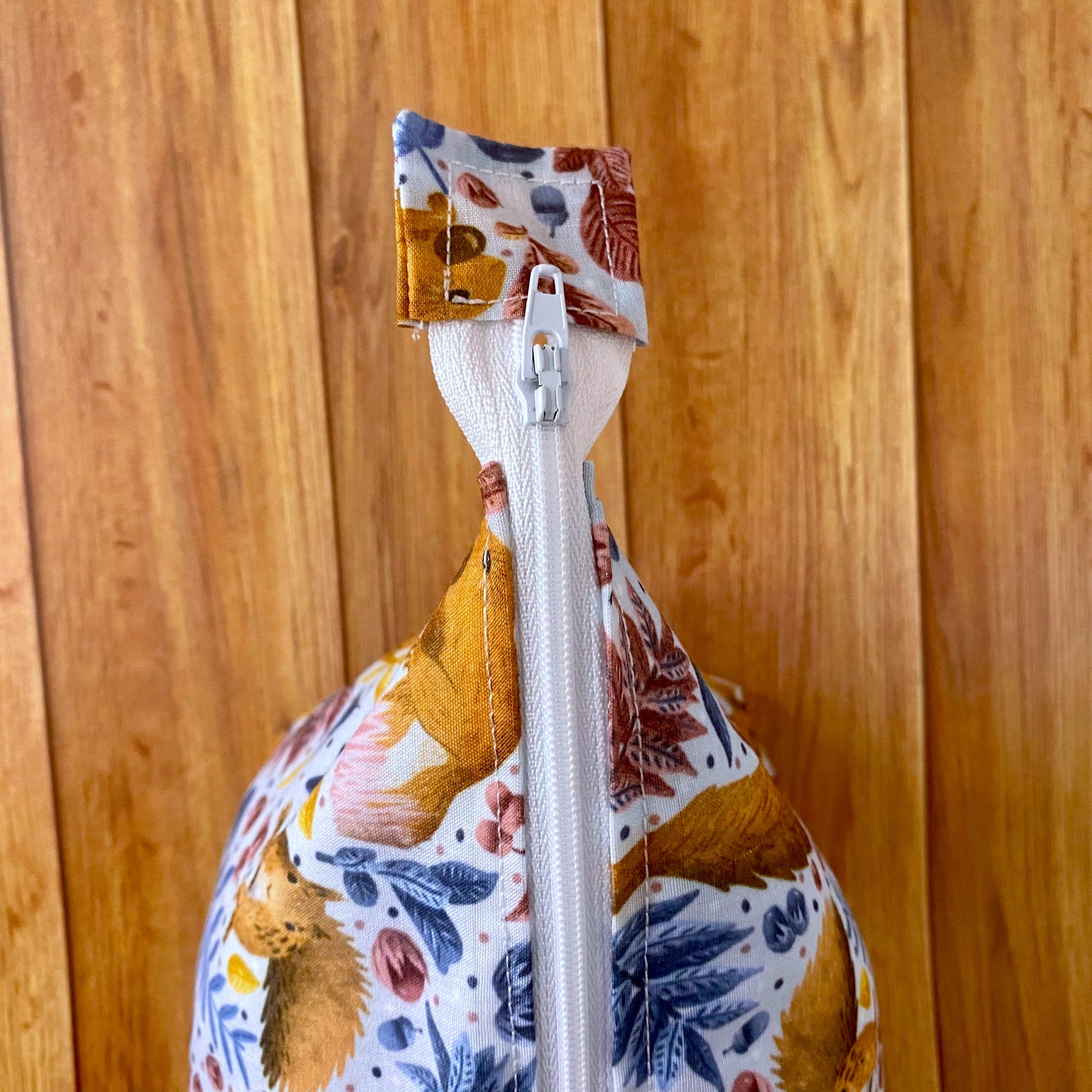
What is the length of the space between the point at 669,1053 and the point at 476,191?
33cm

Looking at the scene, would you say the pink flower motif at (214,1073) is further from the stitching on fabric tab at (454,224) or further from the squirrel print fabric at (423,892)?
the stitching on fabric tab at (454,224)

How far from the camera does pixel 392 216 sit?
538mm

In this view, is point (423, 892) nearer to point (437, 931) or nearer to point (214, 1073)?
point (437, 931)

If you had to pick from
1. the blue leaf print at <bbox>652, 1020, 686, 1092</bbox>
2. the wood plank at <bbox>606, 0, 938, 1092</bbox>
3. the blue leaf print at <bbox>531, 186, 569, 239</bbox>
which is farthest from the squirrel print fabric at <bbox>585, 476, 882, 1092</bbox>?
the wood plank at <bbox>606, 0, 938, 1092</bbox>

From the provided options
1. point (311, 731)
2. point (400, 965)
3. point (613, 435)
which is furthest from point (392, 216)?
point (400, 965)

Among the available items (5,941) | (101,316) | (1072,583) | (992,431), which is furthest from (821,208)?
(5,941)

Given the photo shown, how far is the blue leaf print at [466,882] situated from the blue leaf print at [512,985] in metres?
0.02

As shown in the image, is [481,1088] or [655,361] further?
[655,361]

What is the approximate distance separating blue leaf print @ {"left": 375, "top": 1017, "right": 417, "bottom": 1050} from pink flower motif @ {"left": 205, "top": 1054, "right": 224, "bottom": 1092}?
0.29ft

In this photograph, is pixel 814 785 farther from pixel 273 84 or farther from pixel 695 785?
pixel 273 84

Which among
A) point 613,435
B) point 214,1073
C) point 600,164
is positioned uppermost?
point 600,164

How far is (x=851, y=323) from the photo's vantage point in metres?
0.55

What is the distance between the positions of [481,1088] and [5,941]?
0.37m

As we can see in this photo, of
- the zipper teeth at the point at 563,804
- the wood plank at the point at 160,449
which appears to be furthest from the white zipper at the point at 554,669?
the wood plank at the point at 160,449
